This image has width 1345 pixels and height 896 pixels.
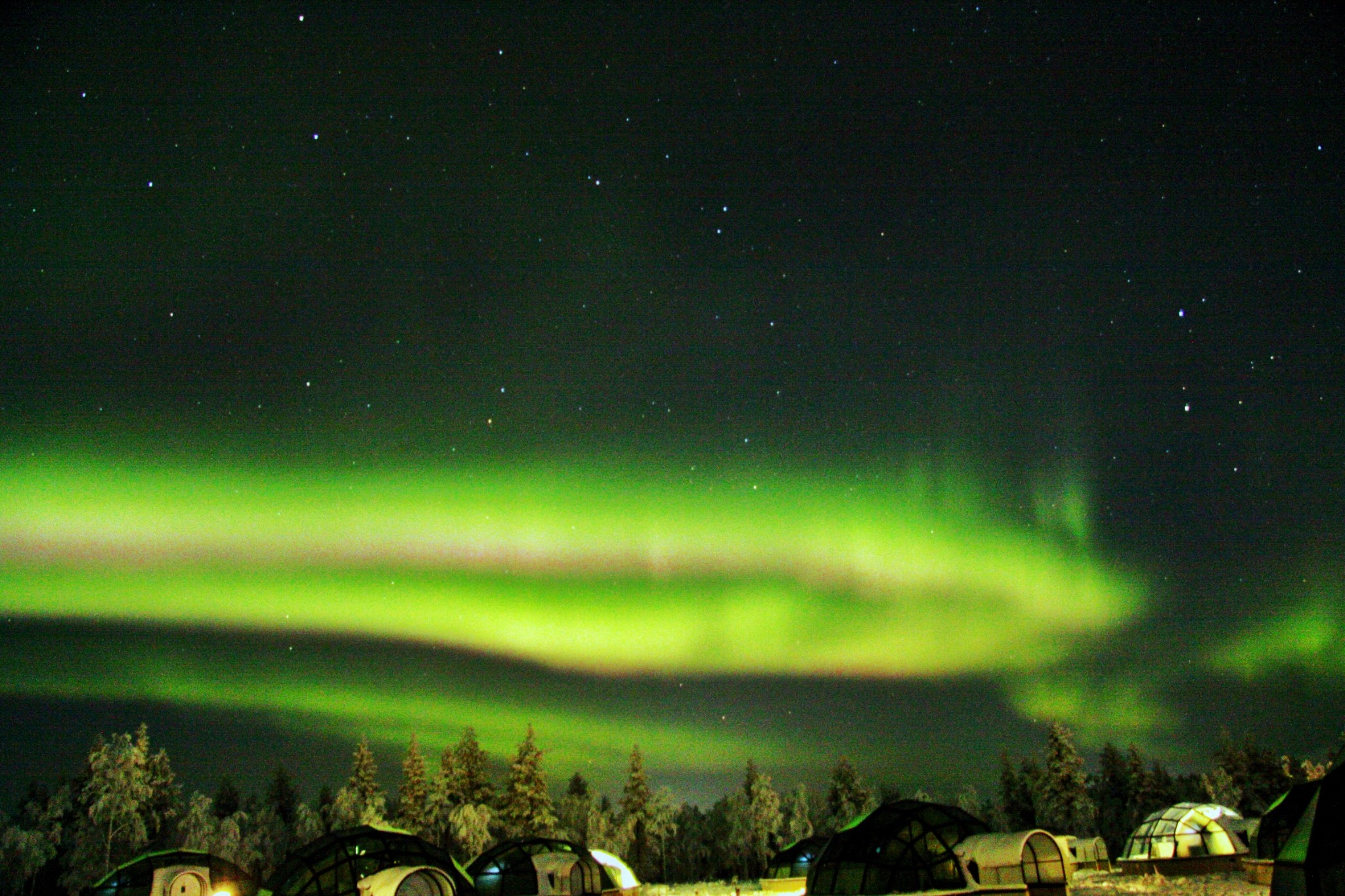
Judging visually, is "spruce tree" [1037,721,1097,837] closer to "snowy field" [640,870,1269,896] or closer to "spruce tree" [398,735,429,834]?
"snowy field" [640,870,1269,896]

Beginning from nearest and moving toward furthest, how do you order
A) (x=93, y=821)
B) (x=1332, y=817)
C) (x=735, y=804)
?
(x=1332, y=817)
(x=93, y=821)
(x=735, y=804)

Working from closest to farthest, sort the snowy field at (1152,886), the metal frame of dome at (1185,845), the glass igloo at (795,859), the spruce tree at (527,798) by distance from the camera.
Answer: the snowy field at (1152,886) < the metal frame of dome at (1185,845) < the glass igloo at (795,859) < the spruce tree at (527,798)

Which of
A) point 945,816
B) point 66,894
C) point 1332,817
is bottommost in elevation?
point 66,894

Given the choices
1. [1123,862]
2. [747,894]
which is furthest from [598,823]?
[1123,862]

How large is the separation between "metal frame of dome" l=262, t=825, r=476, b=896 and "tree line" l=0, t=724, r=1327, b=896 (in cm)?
1632

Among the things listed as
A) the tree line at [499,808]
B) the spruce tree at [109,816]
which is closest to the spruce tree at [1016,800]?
the tree line at [499,808]

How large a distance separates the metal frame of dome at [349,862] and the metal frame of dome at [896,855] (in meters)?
13.7

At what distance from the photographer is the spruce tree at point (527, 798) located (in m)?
68.7

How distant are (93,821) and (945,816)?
54271mm

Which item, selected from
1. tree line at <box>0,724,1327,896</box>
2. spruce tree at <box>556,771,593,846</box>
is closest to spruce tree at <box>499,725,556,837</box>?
tree line at <box>0,724,1327,896</box>

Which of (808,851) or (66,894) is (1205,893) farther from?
(66,894)

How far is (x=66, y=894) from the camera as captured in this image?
64.5 meters

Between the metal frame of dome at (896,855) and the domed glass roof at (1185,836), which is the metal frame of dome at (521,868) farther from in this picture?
the domed glass roof at (1185,836)

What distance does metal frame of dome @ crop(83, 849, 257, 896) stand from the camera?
133 ft
